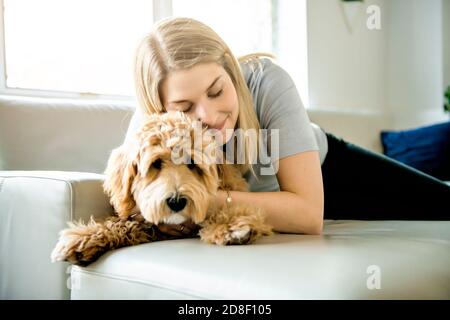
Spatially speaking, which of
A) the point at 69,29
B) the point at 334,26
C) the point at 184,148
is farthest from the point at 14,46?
the point at 334,26

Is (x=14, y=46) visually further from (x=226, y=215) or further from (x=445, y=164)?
(x=445, y=164)

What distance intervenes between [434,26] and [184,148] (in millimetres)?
3819

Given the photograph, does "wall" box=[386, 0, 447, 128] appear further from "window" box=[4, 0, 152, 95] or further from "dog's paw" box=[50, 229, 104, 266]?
"dog's paw" box=[50, 229, 104, 266]

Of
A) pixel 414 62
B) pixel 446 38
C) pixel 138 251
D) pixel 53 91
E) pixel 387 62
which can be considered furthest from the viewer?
pixel 387 62

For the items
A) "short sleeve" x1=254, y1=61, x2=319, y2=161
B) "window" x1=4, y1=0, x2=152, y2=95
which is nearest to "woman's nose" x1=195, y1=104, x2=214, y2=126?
"short sleeve" x1=254, y1=61, x2=319, y2=161

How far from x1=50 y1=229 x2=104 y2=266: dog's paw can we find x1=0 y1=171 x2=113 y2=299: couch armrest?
9 cm

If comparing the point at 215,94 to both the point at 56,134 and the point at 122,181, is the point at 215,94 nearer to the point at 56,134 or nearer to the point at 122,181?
the point at 122,181

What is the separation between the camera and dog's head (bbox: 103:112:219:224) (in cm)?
131

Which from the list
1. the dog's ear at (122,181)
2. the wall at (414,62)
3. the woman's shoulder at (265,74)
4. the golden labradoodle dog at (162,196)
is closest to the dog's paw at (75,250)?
the golden labradoodle dog at (162,196)

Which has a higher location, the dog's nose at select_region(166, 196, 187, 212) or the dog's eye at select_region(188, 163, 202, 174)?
the dog's eye at select_region(188, 163, 202, 174)

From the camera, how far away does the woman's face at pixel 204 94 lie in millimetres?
1511

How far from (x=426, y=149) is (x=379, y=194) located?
5.13 ft

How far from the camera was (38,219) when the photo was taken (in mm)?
1437

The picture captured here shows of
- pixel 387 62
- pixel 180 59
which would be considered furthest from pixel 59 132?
pixel 387 62
